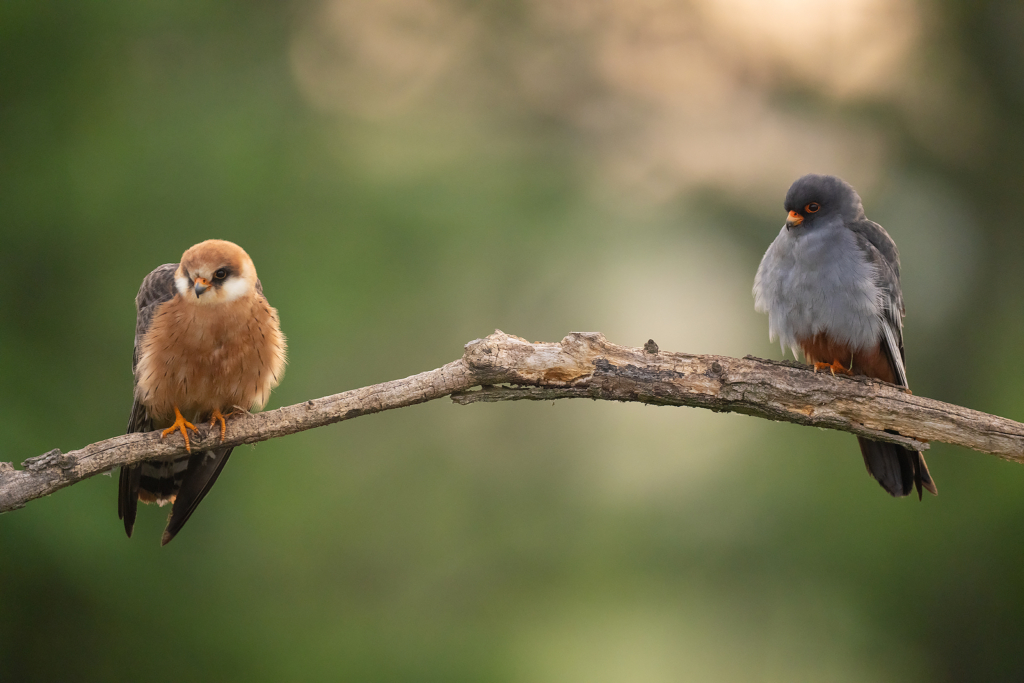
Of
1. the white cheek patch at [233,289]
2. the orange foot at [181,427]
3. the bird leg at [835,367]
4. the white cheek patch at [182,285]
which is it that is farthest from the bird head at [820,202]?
the orange foot at [181,427]

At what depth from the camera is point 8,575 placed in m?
4.89

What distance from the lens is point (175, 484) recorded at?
3.18 m

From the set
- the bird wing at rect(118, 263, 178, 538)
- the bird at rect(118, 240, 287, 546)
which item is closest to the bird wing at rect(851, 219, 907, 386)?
the bird at rect(118, 240, 287, 546)

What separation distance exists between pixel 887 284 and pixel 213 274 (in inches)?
114

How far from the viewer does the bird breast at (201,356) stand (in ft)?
9.39

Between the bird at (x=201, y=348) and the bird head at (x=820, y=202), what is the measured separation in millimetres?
2445

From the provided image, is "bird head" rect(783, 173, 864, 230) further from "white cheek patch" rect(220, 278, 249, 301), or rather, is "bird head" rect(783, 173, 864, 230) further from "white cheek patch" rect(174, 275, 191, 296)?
"white cheek patch" rect(174, 275, 191, 296)

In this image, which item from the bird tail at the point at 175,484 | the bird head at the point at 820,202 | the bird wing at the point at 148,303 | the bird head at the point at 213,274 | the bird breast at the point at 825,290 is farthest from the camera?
the bird head at the point at 820,202

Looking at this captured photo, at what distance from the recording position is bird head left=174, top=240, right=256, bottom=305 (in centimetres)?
279

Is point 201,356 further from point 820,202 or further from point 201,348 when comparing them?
point 820,202

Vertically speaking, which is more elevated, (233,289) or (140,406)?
(233,289)

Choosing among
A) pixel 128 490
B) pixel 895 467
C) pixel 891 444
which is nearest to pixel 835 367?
pixel 891 444

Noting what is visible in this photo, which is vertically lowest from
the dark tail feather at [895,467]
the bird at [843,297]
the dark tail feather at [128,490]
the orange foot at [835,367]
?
the dark tail feather at [128,490]

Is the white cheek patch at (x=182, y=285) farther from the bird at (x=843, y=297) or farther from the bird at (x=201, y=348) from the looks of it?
the bird at (x=843, y=297)
